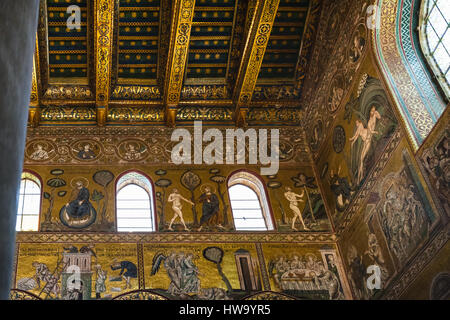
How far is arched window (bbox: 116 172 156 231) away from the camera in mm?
10250

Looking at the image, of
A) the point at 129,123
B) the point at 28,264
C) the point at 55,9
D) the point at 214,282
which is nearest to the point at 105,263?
the point at 28,264

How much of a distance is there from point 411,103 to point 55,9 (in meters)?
6.72

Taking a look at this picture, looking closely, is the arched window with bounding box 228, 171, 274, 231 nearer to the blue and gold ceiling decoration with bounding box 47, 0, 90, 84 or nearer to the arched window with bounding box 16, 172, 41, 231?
the arched window with bounding box 16, 172, 41, 231

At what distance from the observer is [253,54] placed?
36.7ft

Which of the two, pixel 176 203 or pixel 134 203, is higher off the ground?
pixel 134 203

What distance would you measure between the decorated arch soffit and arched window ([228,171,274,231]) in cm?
336

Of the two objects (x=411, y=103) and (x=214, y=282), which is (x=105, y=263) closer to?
(x=214, y=282)

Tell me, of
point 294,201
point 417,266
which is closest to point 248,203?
point 294,201

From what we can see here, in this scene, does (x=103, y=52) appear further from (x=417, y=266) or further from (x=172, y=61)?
(x=417, y=266)

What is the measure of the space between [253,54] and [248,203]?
295 centimetres

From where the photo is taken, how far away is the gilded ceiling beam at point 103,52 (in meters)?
10.3

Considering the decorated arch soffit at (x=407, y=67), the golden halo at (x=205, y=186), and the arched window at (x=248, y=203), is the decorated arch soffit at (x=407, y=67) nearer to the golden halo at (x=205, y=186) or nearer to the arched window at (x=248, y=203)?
the arched window at (x=248, y=203)

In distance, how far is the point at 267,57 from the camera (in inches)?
471

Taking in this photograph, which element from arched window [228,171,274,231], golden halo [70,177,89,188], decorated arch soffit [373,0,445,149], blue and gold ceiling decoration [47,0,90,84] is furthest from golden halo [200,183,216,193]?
decorated arch soffit [373,0,445,149]
